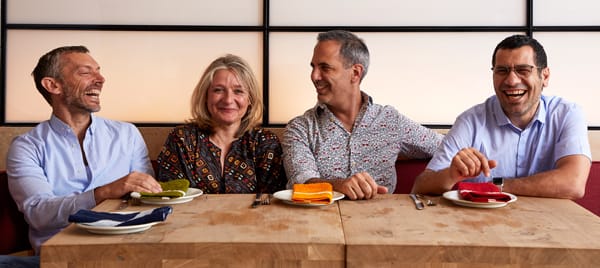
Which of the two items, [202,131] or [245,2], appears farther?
[245,2]

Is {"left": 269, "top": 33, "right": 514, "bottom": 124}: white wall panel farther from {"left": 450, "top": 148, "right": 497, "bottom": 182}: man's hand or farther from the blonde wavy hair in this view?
{"left": 450, "top": 148, "right": 497, "bottom": 182}: man's hand

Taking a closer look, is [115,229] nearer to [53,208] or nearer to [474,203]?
[53,208]

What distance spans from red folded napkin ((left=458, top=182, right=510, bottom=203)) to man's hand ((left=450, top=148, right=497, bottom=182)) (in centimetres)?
5

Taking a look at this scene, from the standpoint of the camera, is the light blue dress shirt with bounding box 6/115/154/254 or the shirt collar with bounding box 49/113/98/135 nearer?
the light blue dress shirt with bounding box 6/115/154/254

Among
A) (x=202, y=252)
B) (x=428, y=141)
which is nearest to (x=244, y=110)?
(x=428, y=141)

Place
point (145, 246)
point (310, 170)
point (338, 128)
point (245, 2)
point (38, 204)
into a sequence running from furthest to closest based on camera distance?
point (245, 2) → point (338, 128) → point (310, 170) → point (38, 204) → point (145, 246)

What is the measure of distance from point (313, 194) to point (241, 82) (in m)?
0.86

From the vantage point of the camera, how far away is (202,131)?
2.34 m

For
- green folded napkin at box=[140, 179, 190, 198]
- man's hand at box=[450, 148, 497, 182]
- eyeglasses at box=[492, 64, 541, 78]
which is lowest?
green folded napkin at box=[140, 179, 190, 198]

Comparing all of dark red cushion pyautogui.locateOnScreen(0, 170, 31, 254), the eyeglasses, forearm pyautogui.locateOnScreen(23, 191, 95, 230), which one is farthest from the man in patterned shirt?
dark red cushion pyautogui.locateOnScreen(0, 170, 31, 254)

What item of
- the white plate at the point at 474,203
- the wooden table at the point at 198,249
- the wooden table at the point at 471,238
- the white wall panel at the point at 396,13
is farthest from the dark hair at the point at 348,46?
the wooden table at the point at 198,249

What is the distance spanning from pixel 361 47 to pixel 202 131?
2.73 ft

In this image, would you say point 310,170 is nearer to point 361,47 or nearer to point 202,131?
point 202,131

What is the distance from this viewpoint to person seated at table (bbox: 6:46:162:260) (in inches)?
81.1
